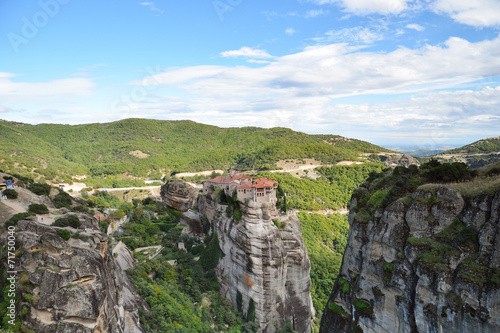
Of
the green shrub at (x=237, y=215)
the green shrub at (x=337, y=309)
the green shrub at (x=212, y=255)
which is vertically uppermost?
the green shrub at (x=237, y=215)

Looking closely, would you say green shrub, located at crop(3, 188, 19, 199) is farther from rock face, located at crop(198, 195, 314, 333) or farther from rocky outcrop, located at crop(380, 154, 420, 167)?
rocky outcrop, located at crop(380, 154, 420, 167)

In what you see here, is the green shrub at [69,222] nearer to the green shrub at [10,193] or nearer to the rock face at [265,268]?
the green shrub at [10,193]

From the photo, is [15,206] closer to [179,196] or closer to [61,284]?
[61,284]

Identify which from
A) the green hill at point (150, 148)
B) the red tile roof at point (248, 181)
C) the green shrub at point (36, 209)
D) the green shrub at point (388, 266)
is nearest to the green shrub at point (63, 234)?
the green shrub at point (36, 209)

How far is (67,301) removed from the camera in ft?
64.1

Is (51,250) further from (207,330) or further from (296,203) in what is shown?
(296,203)

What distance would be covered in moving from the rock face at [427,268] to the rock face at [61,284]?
15.4m

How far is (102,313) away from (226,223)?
22.0m

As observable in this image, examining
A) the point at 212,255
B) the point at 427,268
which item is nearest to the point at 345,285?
the point at 427,268

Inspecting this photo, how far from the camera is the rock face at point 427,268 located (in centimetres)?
1369

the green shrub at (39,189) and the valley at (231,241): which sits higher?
the green shrub at (39,189)

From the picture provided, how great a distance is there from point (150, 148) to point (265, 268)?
5481 inches

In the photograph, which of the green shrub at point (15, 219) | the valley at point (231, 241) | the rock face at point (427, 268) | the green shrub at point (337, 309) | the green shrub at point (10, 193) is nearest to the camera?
the rock face at point (427, 268)

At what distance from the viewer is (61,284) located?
19672 mm
